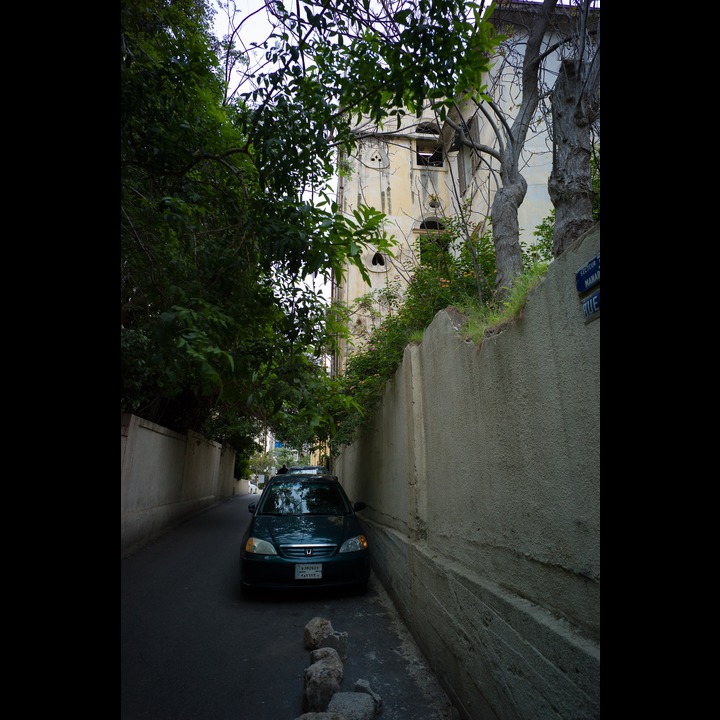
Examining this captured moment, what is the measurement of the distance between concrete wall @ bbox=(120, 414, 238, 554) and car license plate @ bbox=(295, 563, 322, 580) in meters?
4.30

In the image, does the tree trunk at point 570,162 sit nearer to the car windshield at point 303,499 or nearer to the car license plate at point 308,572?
the car license plate at point 308,572

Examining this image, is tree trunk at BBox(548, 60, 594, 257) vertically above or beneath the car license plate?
above

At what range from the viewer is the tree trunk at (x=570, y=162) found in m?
3.78

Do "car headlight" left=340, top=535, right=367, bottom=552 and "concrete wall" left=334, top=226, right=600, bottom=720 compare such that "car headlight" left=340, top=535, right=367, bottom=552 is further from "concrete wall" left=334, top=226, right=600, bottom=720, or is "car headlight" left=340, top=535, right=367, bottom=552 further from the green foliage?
the green foliage

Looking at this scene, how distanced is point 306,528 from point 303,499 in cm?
99

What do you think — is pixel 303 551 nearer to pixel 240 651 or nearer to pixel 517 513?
pixel 240 651

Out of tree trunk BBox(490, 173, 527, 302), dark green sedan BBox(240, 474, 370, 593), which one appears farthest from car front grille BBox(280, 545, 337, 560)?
tree trunk BBox(490, 173, 527, 302)

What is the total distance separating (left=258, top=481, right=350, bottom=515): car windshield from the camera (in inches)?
276

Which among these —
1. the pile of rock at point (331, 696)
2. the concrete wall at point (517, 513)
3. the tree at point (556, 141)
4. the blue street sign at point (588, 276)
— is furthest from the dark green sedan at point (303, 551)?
the blue street sign at point (588, 276)

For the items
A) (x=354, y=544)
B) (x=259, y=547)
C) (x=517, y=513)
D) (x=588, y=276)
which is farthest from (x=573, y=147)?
(x=259, y=547)
